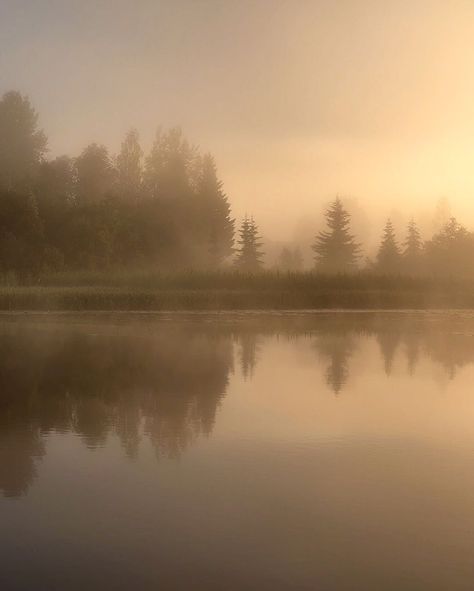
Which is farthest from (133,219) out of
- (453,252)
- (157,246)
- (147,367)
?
(147,367)

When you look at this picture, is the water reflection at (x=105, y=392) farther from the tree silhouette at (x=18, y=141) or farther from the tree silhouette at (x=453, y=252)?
the tree silhouette at (x=453, y=252)

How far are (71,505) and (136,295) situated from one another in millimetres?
33230

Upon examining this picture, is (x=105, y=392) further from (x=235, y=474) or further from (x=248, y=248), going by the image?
(x=248, y=248)

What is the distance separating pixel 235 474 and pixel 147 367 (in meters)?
9.05

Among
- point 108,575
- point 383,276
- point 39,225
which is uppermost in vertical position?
point 39,225

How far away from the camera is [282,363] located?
1803cm

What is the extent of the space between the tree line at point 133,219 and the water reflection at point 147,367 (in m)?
36.0

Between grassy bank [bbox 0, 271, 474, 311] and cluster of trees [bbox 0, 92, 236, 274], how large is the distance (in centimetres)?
1995

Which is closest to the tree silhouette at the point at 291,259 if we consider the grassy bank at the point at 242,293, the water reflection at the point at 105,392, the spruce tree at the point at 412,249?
the spruce tree at the point at 412,249

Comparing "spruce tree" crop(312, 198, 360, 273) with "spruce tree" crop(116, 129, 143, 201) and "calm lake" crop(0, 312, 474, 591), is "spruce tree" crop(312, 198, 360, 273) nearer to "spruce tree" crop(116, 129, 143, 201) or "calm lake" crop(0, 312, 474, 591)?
"spruce tree" crop(116, 129, 143, 201)

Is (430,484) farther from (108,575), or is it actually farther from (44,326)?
(44,326)

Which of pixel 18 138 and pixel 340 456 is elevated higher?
pixel 18 138

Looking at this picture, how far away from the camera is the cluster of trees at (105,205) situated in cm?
6575

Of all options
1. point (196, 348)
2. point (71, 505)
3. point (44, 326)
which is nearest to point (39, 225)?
point (44, 326)
